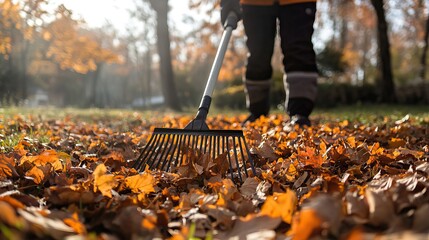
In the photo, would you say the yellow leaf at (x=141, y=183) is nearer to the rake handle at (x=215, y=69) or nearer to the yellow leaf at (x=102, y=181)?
the yellow leaf at (x=102, y=181)

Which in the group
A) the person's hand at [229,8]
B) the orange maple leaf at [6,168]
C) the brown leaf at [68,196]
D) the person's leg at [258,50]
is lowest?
the brown leaf at [68,196]

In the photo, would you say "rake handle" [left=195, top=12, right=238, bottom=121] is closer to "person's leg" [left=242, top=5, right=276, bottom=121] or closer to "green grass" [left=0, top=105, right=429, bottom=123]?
"person's leg" [left=242, top=5, right=276, bottom=121]

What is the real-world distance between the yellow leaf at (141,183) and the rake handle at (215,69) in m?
0.76

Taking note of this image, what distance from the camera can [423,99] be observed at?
37.3 feet

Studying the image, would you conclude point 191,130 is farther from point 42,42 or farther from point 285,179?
point 42,42

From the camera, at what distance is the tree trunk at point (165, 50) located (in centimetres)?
1228

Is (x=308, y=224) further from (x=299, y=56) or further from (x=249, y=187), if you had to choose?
(x=299, y=56)

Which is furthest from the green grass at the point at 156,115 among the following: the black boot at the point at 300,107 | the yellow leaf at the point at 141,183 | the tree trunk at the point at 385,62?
the yellow leaf at the point at 141,183

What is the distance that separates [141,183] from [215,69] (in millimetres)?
1276

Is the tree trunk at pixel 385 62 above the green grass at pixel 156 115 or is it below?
above

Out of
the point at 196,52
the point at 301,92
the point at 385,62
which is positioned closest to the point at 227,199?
the point at 301,92

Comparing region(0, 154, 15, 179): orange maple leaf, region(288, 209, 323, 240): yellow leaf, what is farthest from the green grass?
region(288, 209, 323, 240): yellow leaf

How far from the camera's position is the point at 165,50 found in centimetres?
1255

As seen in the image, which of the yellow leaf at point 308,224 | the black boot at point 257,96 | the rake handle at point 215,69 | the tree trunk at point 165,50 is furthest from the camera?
the tree trunk at point 165,50
